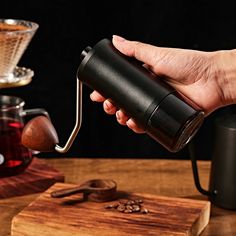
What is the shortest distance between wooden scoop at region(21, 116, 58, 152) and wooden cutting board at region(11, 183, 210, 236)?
0.45 feet

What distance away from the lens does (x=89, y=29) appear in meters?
2.48

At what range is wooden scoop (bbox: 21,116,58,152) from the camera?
1706 mm

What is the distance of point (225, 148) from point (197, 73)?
0.21m

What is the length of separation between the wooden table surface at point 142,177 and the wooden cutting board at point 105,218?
7 centimetres

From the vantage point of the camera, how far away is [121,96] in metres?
1.49

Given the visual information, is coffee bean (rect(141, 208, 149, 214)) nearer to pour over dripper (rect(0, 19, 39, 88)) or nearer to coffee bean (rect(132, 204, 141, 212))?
coffee bean (rect(132, 204, 141, 212))

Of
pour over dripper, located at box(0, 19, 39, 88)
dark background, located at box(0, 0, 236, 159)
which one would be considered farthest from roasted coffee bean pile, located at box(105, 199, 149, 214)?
dark background, located at box(0, 0, 236, 159)

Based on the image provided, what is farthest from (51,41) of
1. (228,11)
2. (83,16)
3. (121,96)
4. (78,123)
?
(121,96)

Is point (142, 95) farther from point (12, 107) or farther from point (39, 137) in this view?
point (12, 107)

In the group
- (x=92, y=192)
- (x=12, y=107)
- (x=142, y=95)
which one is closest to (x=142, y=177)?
(x=92, y=192)

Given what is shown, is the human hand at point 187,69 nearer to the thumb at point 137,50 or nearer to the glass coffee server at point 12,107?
the thumb at point 137,50

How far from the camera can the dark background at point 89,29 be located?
244 centimetres

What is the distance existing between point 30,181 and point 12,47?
356 millimetres

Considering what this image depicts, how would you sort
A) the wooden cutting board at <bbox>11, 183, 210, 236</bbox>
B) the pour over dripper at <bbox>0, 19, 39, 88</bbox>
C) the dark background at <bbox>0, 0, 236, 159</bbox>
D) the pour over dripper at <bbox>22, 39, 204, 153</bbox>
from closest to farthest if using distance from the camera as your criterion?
the pour over dripper at <bbox>22, 39, 204, 153</bbox>
the wooden cutting board at <bbox>11, 183, 210, 236</bbox>
the pour over dripper at <bbox>0, 19, 39, 88</bbox>
the dark background at <bbox>0, 0, 236, 159</bbox>
